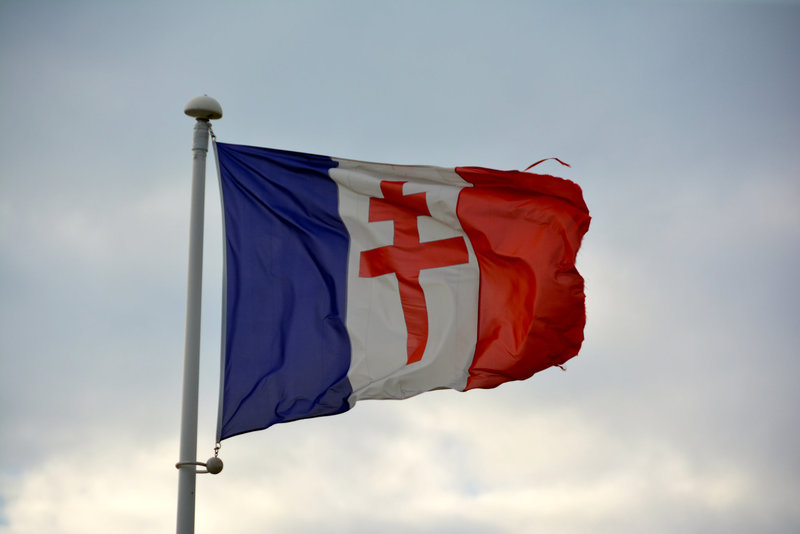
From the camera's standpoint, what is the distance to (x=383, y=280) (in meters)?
14.0

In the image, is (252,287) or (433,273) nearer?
(252,287)

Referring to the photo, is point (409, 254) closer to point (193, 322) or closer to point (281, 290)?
point (281, 290)

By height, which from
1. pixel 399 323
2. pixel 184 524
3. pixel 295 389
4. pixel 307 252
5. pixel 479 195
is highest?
pixel 479 195

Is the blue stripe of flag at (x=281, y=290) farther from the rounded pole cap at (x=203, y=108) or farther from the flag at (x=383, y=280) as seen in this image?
the rounded pole cap at (x=203, y=108)

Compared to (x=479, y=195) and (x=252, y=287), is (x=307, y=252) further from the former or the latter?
(x=479, y=195)

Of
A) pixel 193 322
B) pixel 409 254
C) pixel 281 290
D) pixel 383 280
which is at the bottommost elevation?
pixel 193 322

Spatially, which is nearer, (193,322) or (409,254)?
(193,322)

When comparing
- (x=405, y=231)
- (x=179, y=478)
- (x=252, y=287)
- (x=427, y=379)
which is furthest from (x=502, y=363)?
(x=179, y=478)

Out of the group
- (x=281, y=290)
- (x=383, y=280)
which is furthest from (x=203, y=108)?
(x=383, y=280)

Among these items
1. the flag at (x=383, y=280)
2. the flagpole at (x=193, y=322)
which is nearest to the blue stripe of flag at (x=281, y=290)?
the flag at (x=383, y=280)

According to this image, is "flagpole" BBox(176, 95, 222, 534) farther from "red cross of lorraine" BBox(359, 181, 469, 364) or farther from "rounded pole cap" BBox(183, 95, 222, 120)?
"red cross of lorraine" BBox(359, 181, 469, 364)

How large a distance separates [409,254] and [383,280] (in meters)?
0.59

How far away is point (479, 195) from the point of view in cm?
1467

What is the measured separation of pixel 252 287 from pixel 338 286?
128cm
